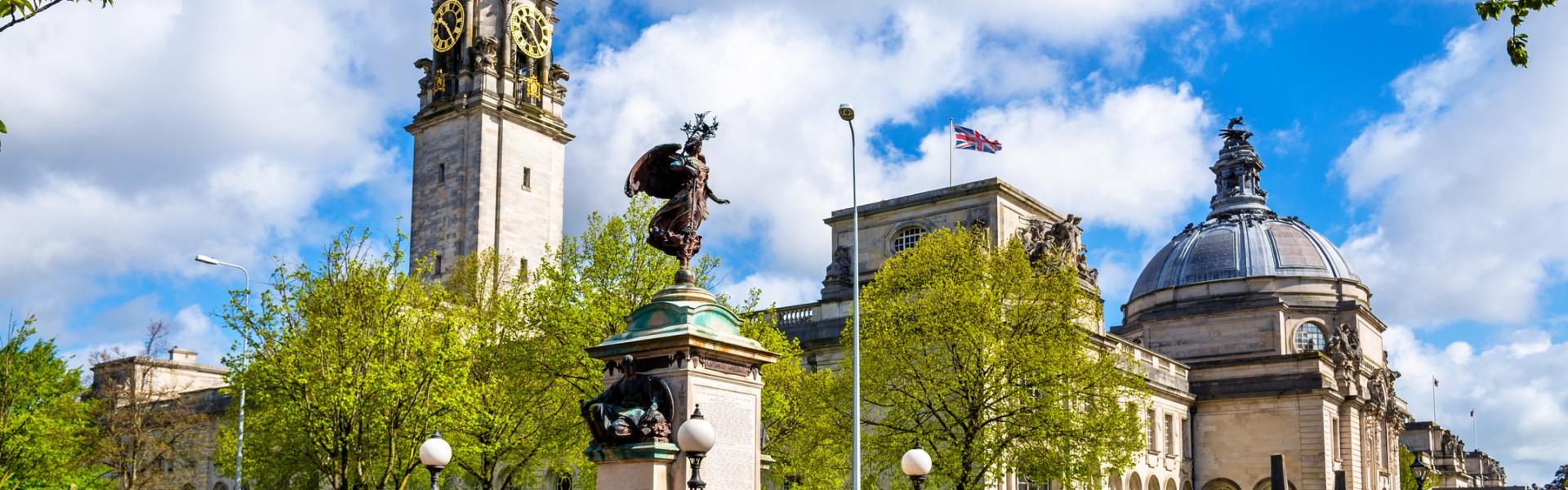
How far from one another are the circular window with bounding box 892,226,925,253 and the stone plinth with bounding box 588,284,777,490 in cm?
3360

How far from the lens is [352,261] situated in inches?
1256

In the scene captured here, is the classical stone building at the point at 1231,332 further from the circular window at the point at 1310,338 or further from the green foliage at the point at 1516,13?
the green foliage at the point at 1516,13

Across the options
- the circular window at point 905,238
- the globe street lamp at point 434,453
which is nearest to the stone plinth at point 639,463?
the globe street lamp at point 434,453

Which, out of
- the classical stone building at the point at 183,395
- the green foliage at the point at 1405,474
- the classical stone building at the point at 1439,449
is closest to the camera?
the classical stone building at the point at 183,395

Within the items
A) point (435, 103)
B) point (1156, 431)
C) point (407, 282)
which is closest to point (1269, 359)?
point (1156, 431)

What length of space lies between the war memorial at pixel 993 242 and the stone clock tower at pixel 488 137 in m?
0.09

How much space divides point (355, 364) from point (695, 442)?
16204mm

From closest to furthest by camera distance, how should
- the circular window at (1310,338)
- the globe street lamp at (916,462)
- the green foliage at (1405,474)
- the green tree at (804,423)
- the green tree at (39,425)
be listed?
the globe street lamp at (916,462)
the green tree at (804,423)
the green tree at (39,425)
the circular window at (1310,338)
the green foliage at (1405,474)

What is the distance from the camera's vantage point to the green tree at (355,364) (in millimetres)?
29609

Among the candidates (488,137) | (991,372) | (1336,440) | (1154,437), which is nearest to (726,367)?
(991,372)

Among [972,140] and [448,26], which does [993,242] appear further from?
[448,26]

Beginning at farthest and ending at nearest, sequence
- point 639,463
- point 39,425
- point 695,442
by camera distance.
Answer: point 39,425 → point 639,463 → point 695,442

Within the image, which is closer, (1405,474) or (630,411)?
(630,411)

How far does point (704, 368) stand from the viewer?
18516 mm
